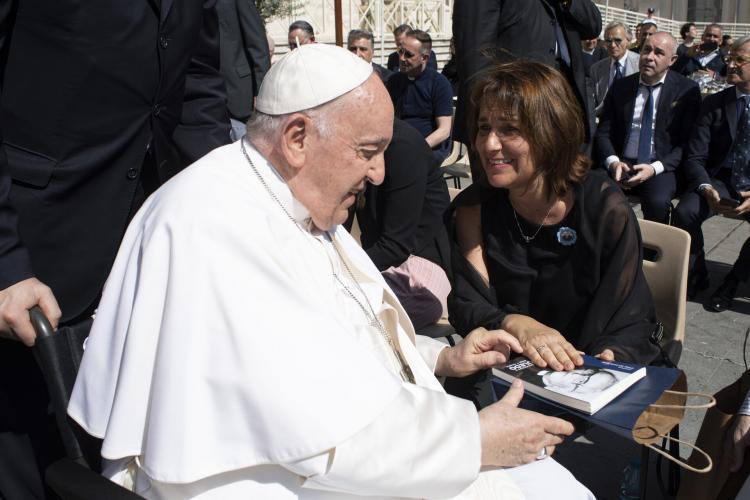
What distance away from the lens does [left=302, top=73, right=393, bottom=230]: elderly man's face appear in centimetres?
166

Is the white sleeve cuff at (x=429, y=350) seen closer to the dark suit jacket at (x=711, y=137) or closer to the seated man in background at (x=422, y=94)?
the dark suit jacket at (x=711, y=137)

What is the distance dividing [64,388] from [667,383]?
143 centimetres

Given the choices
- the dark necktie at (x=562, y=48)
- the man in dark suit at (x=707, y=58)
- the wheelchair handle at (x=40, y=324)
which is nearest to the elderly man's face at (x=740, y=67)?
the dark necktie at (x=562, y=48)

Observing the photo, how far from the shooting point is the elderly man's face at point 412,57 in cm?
688

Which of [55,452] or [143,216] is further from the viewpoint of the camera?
[55,452]

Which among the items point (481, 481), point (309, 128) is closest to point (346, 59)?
point (309, 128)

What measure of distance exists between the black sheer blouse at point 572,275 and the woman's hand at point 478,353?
1.08ft

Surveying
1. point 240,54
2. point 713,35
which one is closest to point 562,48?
point 240,54

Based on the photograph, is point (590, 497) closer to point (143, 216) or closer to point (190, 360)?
point (190, 360)

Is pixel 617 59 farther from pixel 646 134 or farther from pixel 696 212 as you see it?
pixel 696 212

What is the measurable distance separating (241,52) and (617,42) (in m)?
4.86

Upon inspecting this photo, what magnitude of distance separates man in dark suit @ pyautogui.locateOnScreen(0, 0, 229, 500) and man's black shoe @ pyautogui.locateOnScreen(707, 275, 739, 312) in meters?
3.83

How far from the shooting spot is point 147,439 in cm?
146

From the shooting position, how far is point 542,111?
7.79ft
